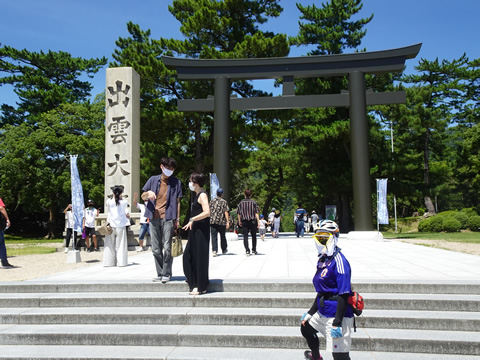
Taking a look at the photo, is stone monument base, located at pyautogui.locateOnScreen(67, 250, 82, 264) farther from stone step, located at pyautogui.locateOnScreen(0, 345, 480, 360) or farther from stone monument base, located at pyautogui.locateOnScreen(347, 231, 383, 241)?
stone monument base, located at pyautogui.locateOnScreen(347, 231, 383, 241)

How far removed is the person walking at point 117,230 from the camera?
8.53 metres

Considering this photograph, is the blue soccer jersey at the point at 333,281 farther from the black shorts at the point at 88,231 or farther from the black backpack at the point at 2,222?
the black shorts at the point at 88,231

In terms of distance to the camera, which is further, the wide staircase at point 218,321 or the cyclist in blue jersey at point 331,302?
the wide staircase at point 218,321

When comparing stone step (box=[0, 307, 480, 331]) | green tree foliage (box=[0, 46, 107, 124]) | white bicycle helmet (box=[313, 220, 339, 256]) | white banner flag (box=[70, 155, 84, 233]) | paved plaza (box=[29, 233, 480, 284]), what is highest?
green tree foliage (box=[0, 46, 107, 124])

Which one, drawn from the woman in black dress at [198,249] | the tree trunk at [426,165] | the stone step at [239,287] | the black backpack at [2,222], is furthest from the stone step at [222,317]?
the tree trunk at [426,165]

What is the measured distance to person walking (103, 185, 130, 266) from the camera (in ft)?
28.0

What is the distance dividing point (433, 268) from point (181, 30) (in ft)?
56.7

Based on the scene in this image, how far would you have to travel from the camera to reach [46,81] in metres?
35.5

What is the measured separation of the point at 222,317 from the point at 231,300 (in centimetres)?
41

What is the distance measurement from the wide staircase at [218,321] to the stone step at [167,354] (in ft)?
0.04

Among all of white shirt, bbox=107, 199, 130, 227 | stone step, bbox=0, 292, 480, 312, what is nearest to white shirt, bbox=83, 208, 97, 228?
white shirt, bbox=107, 199, 130, 227

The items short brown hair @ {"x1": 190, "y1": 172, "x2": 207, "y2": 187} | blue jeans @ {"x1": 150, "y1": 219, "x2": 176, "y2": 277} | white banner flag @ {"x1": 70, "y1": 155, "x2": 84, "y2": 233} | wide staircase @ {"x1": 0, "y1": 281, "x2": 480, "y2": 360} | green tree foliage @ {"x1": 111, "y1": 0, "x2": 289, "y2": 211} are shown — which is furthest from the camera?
green tree foliage @ {"x1": 111, "y1": 0, "x2": 289, "y2": 211}

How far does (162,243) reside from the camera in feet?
19.9

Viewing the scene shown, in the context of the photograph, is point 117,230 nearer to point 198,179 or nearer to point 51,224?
point 198,179
